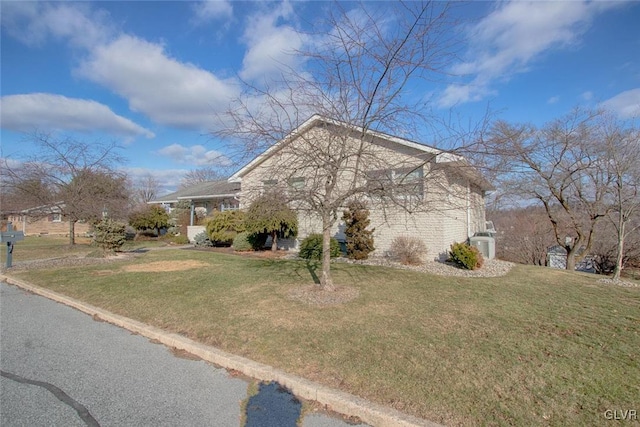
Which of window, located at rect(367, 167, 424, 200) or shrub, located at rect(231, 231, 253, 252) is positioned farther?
shrub, located at rect(231, 231, 253, 252)

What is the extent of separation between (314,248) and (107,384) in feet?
27.1

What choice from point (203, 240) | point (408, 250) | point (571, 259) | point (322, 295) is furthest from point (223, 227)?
point (571, 259)

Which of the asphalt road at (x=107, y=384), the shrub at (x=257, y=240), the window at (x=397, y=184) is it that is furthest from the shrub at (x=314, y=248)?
the asphalt road at (x=107, y=384)

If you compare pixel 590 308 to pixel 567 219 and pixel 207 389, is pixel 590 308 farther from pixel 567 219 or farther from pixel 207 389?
pixel 567 219

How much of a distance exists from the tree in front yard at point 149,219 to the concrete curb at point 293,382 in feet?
59.5

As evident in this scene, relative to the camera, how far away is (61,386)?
326cm

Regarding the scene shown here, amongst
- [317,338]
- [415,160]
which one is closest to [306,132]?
[415,160]

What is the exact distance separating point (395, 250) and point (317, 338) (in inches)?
261

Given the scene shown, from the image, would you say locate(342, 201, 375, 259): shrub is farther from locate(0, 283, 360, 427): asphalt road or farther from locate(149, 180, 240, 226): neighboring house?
locate(149, 180, 240, 226): neighboring house

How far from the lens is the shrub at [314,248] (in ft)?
36.9

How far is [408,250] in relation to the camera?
393 inches

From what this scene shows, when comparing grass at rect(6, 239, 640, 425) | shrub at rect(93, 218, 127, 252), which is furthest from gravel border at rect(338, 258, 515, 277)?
shrub at rect(93, 218, 127, 252)

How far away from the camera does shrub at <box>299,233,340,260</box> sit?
11234mm

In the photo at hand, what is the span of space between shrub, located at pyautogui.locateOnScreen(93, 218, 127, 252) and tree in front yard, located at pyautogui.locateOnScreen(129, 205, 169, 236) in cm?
923
